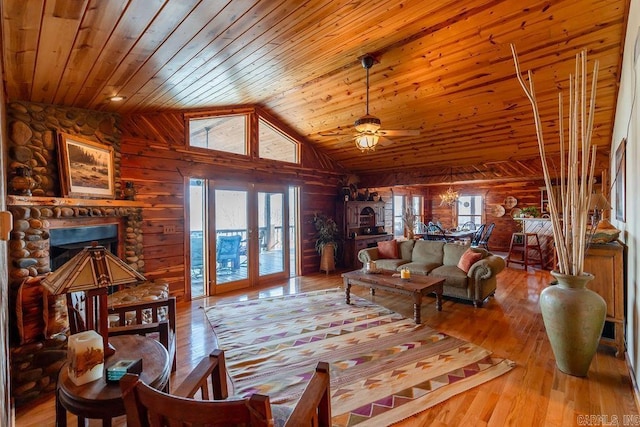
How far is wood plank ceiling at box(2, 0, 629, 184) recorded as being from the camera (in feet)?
6.65

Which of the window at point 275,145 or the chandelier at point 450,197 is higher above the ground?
the window at point 275,145

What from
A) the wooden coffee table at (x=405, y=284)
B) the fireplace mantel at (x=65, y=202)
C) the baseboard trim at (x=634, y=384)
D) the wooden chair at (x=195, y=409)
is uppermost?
the fireplace mantel at (x=65, y=202)

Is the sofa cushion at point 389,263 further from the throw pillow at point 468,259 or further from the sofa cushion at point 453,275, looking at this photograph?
the throw pillow at point 468,259

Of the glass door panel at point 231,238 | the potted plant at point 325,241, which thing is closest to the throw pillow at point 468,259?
the potted plant at point 325,241

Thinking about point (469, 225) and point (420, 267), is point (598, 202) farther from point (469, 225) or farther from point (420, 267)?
point (469, 225)

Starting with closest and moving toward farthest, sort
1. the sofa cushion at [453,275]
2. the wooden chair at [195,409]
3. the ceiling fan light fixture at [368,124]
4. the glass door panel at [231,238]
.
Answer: the wooden chair at [195,409] < the ceiling fan light fixture at [368,124] < the sofa cushion at [453,275] < the glass door panel at [231,238]

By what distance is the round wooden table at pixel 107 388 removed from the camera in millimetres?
1257

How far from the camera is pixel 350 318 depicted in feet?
12.3

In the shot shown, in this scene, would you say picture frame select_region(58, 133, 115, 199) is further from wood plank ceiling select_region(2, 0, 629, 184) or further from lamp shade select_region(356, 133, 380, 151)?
lamp shade select_region(356, 133, 380, 151)

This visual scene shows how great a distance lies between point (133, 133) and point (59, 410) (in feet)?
12.0

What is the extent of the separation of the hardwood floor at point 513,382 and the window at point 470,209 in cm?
722

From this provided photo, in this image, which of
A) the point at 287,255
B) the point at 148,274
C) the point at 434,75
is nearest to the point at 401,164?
the point at 434,75

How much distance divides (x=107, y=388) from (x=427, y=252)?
4817 mm

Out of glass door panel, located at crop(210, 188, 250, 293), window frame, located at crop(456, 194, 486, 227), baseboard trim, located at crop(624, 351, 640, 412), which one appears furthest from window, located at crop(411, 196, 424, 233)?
baseboard trim, located at crop(624, 351, 640, 412)
